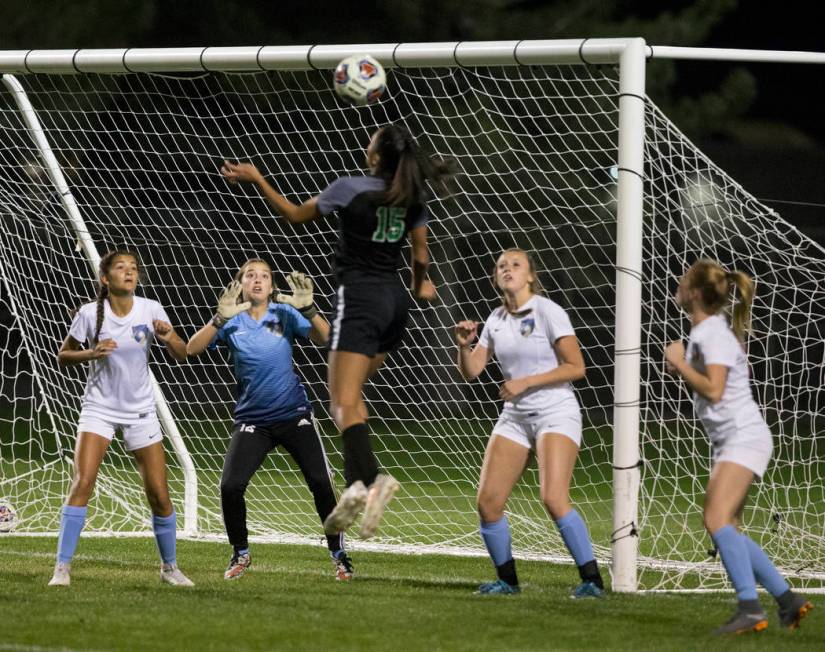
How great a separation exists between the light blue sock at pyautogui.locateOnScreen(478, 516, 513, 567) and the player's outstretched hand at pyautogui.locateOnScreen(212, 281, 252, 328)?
202 centimetres

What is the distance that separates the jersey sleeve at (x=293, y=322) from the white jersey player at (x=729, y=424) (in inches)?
106

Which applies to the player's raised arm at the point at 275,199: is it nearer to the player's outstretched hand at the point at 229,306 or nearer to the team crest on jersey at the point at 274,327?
the player's outstretched hand at the point at 229,306

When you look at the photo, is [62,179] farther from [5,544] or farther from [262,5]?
[262,5]

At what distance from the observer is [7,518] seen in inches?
415

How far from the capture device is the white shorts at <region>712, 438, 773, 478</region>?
6371mm

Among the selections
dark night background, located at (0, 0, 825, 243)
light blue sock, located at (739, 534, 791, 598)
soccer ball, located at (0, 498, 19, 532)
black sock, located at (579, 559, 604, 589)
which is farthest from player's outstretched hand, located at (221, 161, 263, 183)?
dark night background, located at (0, 0, 825, 243)

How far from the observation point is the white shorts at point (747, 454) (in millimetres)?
6371

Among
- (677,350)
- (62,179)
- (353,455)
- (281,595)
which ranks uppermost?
(62,179)

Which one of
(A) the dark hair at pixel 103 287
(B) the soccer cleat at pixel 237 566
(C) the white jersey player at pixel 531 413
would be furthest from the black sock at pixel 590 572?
(A) the dark hair at pixel 103 287

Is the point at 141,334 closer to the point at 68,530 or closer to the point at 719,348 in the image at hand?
the point at 68,530

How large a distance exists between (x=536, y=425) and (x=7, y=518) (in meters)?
4.93

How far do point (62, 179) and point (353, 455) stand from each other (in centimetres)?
439

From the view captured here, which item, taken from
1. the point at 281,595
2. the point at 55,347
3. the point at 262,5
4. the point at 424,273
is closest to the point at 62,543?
the point at 281,595

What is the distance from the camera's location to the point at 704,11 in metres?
25.8
